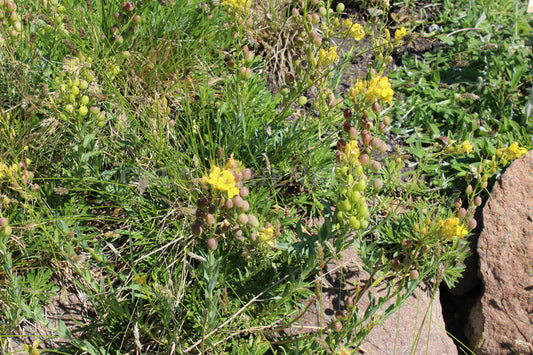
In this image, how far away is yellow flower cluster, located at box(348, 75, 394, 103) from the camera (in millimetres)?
1973

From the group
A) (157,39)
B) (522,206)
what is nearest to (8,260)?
(157,39)

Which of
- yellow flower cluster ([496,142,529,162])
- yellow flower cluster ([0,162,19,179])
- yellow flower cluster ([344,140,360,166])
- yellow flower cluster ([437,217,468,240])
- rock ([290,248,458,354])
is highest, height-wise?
yellow flower cluster ([344,140,360,166])

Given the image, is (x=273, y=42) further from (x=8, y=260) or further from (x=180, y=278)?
(x=8, y=260)

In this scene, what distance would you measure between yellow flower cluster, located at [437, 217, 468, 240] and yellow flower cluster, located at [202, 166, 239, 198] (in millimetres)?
982

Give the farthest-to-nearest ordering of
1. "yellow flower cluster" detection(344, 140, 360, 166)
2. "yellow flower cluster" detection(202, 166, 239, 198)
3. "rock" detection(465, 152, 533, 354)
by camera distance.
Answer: "rock" detection(465, 152, 533, 354), "yellow flower cluster" detection(344, 140, 360, 166), "yellow flower cluster" detection(202, 166, 239, 198)

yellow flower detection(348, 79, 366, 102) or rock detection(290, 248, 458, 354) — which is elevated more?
yellow flower detection(348, 79, 366, 102)

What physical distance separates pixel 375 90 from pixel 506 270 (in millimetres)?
1359

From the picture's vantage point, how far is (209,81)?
2887 millimetres

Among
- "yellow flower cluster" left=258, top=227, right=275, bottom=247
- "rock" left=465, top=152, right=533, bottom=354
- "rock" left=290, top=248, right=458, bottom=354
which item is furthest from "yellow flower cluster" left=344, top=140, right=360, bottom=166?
"rock" left=465, top=152, right=533, bottom=354

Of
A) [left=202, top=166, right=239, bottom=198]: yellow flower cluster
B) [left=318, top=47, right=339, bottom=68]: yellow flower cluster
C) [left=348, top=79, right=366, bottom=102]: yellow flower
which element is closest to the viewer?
[left=202, top=166, right=239, bottom=198]: yellow flower cluster

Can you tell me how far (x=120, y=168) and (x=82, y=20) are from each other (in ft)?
3.01

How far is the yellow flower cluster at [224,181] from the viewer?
5.37 ft

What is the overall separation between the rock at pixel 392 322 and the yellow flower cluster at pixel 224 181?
0.94 metres

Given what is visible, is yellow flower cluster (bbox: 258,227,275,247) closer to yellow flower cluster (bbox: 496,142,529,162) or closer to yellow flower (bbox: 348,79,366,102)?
yellow flower (bbox: 348,79,366,102)
